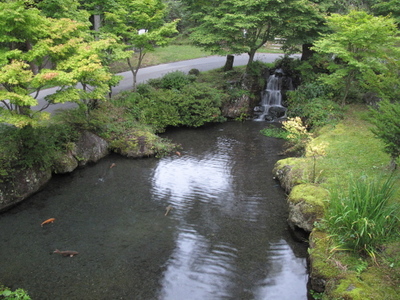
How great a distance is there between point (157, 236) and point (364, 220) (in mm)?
5058

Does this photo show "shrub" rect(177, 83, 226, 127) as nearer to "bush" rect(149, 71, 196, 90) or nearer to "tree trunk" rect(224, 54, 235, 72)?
"bush" rect(149, 71, 196, 90)

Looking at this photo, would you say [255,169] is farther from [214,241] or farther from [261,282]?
[261,282]

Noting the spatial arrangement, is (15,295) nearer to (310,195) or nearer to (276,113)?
(310,195)

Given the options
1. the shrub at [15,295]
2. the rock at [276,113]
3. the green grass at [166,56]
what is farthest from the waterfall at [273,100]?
the shrub at [15,295]

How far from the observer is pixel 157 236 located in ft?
27.1

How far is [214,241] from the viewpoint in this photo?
807 cm

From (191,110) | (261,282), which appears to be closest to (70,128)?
(191,110)

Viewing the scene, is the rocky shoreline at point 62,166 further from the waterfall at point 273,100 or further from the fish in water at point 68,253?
the waterfall at point 273,100

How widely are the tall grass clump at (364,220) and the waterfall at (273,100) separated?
1231 centimetres

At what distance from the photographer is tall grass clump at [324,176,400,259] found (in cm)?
616

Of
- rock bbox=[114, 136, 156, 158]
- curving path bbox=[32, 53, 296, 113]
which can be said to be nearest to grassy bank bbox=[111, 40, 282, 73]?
curving path bbox=[32, 53, 296, 113]

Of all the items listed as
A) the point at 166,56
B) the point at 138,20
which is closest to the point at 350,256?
the point at 138,20

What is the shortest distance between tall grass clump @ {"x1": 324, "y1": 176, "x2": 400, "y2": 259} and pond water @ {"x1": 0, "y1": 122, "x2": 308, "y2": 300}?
4.54 ft

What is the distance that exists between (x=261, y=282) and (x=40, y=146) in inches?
328
